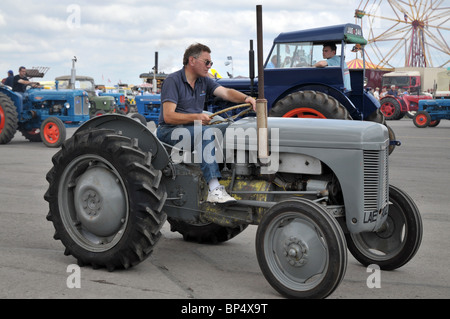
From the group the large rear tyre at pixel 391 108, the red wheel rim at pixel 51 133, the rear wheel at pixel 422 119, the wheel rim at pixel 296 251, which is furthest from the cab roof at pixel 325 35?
the large rear tyre at pixel 391 108

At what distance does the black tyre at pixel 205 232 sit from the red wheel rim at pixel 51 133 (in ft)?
34.7

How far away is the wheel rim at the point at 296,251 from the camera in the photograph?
168 inches

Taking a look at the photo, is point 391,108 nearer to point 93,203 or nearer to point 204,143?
point 204,143

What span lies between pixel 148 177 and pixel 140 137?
0.47 meters

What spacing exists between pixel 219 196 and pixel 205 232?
113 cm

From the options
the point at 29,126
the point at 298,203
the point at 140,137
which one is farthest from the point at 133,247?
the point at 29,126

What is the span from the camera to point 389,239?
514 cm

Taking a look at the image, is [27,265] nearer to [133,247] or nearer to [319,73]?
[133,247]

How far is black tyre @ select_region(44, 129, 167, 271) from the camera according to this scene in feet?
15.8

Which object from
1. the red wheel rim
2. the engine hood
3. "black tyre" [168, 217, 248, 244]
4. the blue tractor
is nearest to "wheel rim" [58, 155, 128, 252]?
"black tyre" [168, 217, 248, 244]

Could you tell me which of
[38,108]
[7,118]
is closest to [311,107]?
[7,118]

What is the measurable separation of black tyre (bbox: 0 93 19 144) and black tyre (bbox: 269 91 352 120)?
7807 mm
